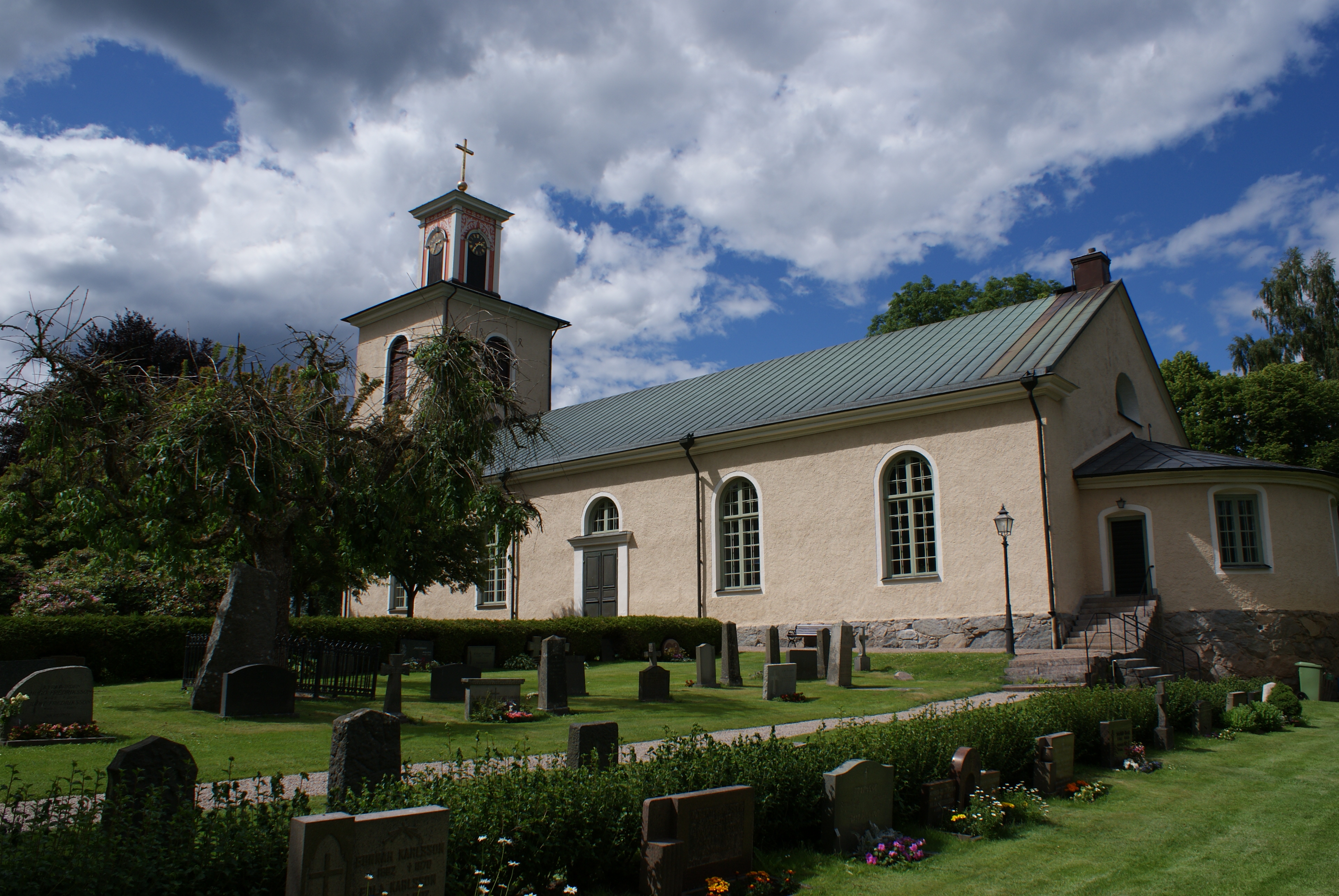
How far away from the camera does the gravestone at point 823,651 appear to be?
16312 mm

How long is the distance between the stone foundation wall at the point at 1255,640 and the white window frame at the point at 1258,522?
73 cm

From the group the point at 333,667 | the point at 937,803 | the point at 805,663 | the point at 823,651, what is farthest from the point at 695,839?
the point at 823,651

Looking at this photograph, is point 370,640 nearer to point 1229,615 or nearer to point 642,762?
point 642,762

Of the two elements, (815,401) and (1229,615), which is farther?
(815,401)

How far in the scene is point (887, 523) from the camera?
19.7m

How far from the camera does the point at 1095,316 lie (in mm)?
20484

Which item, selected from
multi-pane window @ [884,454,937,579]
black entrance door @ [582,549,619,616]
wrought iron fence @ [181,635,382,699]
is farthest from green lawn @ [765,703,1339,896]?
black entrance door @ [582,549,619,616]

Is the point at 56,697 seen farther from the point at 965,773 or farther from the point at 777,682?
the point at 777,682

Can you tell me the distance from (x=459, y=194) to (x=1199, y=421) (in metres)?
28.0

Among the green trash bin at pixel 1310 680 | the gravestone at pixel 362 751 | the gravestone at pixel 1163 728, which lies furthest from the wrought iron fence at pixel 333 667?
the green trash bin at pixel 1310 680

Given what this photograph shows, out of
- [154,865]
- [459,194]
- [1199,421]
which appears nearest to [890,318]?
[1199,421]

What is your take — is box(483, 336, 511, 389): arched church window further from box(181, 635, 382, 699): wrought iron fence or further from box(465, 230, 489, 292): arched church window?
box(465, 230, 489, 292): arched church window

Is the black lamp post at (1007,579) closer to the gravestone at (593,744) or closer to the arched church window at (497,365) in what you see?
the arched church window at (497,365)

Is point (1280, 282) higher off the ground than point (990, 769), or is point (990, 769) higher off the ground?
point (1280, 282)
